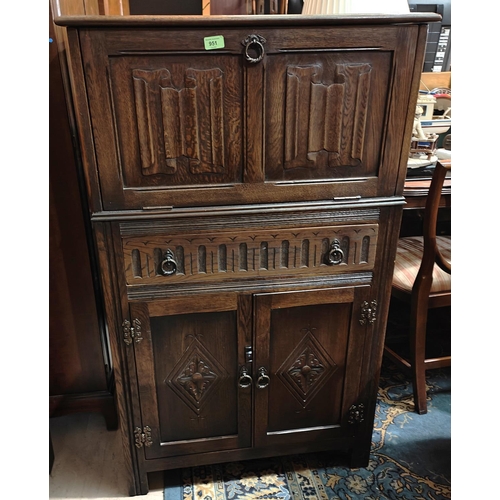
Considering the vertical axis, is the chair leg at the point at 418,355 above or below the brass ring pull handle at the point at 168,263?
below

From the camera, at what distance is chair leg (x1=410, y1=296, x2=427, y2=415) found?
1616 mm

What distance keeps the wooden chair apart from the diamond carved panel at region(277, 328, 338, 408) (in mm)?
480

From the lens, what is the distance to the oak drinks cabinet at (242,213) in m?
0.99

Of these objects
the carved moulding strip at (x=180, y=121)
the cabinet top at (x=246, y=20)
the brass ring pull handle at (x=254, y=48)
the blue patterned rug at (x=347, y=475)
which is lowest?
the blue patterned rug at (x=347, y=475)

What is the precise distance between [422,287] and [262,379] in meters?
0.68

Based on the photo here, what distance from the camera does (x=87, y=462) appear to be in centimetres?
148

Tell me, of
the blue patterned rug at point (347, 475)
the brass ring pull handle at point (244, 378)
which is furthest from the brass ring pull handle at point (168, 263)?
the blue patterned rug at point (347, 475)

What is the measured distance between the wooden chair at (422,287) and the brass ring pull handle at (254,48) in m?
0.78

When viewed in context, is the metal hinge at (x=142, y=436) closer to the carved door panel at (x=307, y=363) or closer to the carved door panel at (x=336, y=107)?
the carved door panel at (x=307, y=363)

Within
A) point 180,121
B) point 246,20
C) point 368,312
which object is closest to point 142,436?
point 368,312

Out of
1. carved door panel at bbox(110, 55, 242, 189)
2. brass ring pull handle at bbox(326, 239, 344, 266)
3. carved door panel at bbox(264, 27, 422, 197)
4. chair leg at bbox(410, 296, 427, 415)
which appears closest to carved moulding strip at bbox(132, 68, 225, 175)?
carved door panel at bbox(110, 55, 242, 189)

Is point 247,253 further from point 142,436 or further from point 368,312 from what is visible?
point 142,436

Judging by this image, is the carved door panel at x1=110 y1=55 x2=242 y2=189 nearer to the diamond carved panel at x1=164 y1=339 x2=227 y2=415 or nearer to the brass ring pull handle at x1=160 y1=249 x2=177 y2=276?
the brass ring pull handle at x1=160 y1=249 x2=177 y2=276

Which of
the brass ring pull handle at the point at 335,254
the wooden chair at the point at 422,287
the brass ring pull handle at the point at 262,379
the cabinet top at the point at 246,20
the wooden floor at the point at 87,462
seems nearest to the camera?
the cabinet top at the point at 246,20
